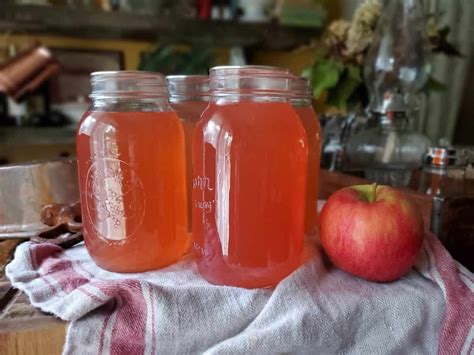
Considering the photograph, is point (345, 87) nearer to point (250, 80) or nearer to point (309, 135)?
point (309, 135)

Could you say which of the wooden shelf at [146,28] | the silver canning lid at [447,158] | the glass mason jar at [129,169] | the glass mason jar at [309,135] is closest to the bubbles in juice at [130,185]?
the glass mason jar at [129,169]

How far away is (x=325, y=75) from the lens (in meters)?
0.99

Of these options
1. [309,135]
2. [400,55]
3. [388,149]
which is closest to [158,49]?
[400,55]

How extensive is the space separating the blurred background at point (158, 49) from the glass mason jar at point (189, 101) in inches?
23.9

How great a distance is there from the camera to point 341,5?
187 centimetres

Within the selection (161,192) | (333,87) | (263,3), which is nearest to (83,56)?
(263,3)

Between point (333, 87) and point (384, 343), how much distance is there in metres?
0.71

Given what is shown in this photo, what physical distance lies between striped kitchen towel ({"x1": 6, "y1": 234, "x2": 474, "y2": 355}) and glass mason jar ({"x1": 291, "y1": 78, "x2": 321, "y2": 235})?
0.39ft

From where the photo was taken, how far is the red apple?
1.40 ft

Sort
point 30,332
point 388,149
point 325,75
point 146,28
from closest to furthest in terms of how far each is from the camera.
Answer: point 30,332
point 388,149
point 325,75
point 146,28

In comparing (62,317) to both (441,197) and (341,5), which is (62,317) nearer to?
(441,197)

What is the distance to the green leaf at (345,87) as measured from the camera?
0.99 meters

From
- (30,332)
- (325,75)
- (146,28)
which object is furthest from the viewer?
(146,28)

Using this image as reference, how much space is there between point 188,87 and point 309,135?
164 mm
